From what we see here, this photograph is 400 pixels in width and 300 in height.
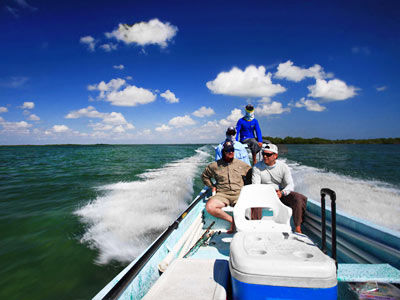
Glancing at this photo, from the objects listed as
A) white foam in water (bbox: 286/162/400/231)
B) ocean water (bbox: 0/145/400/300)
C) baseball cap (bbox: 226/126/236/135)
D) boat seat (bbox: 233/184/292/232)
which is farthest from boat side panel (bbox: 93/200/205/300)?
white foam in water (bbox: 286/162/400/231)

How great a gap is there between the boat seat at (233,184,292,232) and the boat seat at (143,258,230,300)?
73 centimetres

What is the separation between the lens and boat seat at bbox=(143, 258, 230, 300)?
4.50ft

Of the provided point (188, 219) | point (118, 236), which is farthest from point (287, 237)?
point (118, 236)

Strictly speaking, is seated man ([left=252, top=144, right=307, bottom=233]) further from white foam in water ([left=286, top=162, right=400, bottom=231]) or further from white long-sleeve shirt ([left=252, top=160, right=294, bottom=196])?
white foam in water ([left=286, top=162, right=400, bottom=231])

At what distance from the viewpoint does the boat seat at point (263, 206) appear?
2.32 meters

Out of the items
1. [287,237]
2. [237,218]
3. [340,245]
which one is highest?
[287,237]

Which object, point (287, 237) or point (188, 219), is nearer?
point (287, 237)

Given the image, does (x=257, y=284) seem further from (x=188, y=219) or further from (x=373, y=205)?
(x=373, y=205)

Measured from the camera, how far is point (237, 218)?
235 centimetres

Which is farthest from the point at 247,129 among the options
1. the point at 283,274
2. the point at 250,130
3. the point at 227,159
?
the point at 283,274

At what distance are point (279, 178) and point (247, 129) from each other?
7.92 ft

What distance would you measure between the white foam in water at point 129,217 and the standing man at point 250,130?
2.89 meters

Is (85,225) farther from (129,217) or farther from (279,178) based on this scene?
(279,178)

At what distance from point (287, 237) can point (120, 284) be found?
130cm
